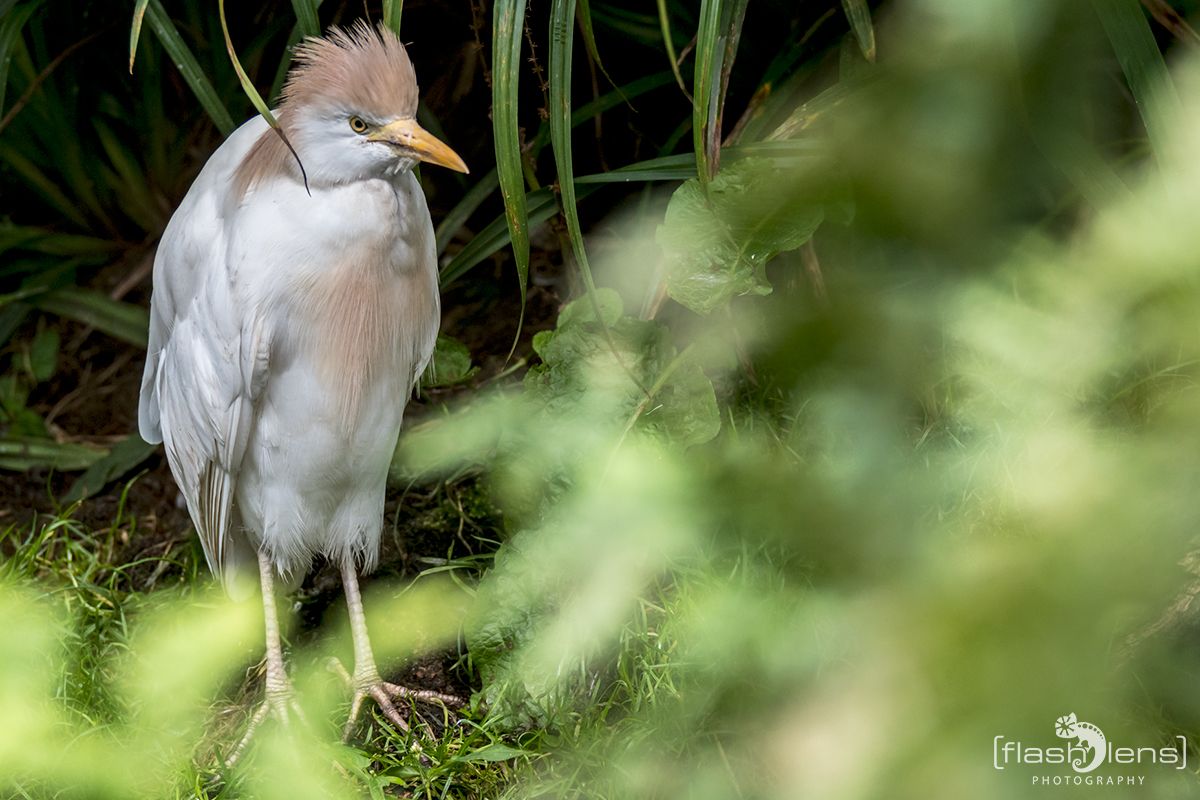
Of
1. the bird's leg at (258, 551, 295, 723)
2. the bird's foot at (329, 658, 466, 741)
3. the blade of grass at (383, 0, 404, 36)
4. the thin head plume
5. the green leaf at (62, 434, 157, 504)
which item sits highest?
the blade of grass at (383, 0, 404, 36)

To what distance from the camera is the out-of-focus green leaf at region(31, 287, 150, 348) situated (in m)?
2.68

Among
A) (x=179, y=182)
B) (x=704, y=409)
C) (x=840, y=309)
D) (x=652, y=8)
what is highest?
(x=840, y=309)

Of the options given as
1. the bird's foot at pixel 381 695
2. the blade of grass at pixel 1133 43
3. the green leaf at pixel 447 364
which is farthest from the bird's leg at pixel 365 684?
the blade of grass at pixel 1133 43

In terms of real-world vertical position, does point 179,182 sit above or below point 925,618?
below

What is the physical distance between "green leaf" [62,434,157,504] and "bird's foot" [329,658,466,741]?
2.70 ft

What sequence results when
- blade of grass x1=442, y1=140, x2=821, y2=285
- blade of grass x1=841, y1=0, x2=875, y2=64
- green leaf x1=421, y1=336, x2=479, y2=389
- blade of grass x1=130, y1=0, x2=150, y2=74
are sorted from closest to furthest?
blade of grass x1=130, y1=0, x2=150, y2=74 < blade of grass x1=841, y1=0, x2=875, y2=64 < blade of grass x1=442, y1=140, x2=821, y2=285 < green leaf x1=421, y1=336, x2=479, y2=389

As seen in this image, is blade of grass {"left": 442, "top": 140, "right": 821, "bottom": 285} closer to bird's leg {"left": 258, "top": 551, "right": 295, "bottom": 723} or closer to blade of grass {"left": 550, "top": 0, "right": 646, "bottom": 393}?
blade of grass {"left": 550, "top": 0, "right": 646, "bottom": 393}

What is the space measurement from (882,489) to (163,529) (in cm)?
242

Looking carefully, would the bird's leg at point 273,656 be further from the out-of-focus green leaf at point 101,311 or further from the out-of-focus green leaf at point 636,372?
the out-of-focus green leaf at point 101,311

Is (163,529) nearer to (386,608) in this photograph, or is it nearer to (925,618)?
(386,608)

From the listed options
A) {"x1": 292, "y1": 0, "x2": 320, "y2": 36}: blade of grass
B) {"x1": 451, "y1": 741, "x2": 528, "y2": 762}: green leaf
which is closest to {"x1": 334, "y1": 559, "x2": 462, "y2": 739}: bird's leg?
{"x1": 451, "y1": 741, "x2": 528, "y2": 762}: green leaf

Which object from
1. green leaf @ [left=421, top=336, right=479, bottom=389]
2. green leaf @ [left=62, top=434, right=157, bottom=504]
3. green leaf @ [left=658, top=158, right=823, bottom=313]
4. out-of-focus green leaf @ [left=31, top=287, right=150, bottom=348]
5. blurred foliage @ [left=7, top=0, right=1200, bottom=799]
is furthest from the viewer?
out-of-focus green leaf @ [left=31, top=287, right=150, bottom=348]

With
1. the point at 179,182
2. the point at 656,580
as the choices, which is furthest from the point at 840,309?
the point at 179,182

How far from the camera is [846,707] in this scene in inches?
12.6
